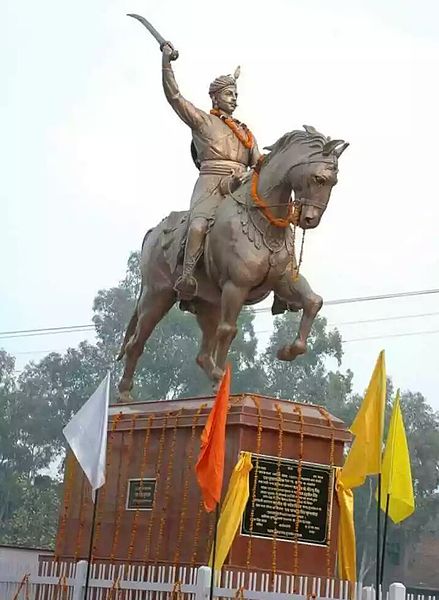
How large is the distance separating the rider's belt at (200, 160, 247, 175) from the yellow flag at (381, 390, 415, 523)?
361cm

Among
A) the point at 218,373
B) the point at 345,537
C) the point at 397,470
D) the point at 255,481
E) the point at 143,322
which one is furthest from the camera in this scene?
the point at 143,322

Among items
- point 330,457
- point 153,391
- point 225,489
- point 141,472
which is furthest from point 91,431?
point 153,391

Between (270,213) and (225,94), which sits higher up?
(225,94)

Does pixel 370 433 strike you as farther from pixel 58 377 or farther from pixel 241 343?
pixel 58 377

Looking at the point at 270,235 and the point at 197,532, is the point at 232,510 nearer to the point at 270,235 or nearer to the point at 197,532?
the point at 197,532

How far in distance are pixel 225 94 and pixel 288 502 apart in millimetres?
4719

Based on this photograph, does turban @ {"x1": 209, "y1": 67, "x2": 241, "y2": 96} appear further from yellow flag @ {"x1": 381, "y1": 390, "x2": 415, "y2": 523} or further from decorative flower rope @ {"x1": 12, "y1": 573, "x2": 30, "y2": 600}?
decorative flower rope @ {"x1": 12, "y1": 573, "x2": 30, "y2": 600}

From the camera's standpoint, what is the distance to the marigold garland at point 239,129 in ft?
45.0

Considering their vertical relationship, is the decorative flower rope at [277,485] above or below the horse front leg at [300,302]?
below

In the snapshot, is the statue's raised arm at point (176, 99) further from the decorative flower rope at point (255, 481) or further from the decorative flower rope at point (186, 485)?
the decorative flower rope at point (255, 481)

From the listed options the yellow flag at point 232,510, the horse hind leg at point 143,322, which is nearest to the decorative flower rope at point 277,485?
the yellow flag at point 232,510

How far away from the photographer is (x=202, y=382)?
4419 centimetres

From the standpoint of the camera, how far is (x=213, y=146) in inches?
536

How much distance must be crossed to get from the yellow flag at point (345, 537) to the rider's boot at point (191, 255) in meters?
2.52
